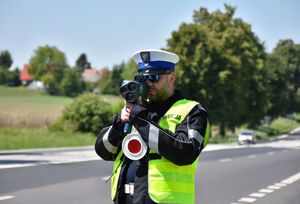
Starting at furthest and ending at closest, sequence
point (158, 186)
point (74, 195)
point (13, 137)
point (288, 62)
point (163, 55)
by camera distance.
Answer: point (288, 62), point (13, 137), point (74, 195), point (163, 55), point (158, 186)

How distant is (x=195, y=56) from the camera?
53062mm

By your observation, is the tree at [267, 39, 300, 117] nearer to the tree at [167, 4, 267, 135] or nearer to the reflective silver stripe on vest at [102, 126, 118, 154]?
the tree at [167, 4, 267, 135]

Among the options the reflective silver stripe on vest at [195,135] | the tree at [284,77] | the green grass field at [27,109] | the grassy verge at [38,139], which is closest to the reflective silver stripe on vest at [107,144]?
the reflective silver stripe on vest at [195,135]

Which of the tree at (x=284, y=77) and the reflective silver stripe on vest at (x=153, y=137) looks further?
the tree at (x=284, y=77)

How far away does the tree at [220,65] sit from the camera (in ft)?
174

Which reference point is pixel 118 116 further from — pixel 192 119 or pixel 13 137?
pixel 13 137

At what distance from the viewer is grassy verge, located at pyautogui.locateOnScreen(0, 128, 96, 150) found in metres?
34.7

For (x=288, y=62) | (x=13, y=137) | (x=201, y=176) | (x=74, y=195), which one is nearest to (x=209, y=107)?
(x=13, y=137)

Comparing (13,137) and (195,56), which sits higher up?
(195,56)

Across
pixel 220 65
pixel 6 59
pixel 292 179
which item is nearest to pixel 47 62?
pixel 6 59

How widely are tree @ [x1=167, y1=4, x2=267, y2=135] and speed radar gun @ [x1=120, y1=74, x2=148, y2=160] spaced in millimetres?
48152

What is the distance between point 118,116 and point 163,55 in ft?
1.54

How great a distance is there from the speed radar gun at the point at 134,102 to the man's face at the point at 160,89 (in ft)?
0.24

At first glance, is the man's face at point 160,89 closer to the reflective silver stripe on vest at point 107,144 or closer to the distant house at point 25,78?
the reflective silver stripe on vest at point 107,144
